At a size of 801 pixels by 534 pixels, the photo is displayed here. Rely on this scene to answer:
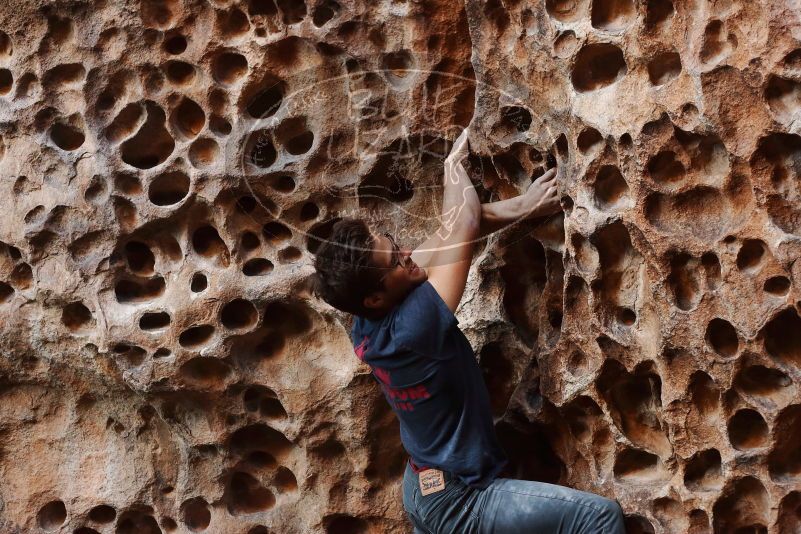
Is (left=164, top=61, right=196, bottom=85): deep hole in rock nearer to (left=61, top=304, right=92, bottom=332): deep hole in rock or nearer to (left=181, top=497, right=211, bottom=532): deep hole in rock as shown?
(left=61, top=304, right=92, bottom=332): deep hole in rock

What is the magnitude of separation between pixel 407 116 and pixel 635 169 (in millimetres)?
699

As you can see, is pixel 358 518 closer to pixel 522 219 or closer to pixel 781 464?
pixel 522 219

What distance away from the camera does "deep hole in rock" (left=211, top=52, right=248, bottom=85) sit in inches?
116

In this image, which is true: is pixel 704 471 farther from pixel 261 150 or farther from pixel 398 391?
pixel 261 150

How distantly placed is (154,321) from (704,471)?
1523 millimetres

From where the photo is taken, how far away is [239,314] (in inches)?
119

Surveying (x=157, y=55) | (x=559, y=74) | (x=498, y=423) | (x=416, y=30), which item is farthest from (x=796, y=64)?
(x=157, y=55)

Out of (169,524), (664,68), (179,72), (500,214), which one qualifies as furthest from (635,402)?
(179,72)

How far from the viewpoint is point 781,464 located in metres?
2.39

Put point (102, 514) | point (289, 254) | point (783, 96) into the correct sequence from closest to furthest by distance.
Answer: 1. point (783, 96)
2. point (289, 254)
3. point (102, 514)

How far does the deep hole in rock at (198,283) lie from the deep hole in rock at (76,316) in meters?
0.35

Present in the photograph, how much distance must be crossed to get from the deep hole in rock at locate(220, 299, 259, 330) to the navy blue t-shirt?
A: 0.53 m

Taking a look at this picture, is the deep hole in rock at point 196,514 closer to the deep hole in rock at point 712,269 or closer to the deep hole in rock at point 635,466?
the deep hole in rock at point 635,466

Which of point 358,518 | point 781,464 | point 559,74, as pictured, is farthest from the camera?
point 358,518
